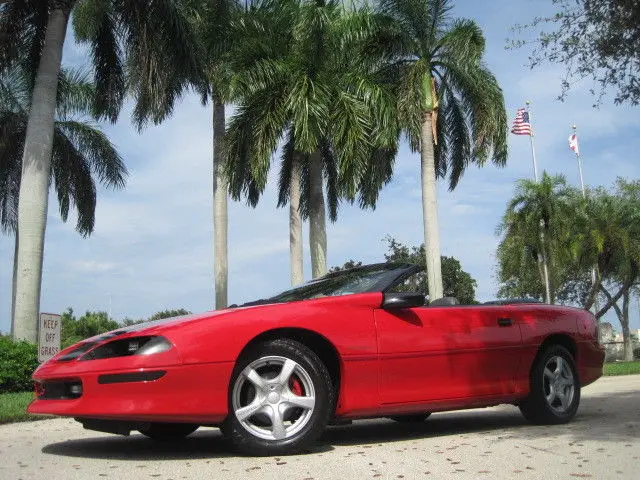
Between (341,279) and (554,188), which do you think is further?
(554,188)

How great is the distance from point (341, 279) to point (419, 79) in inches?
651

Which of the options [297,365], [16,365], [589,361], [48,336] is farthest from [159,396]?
[16,365]

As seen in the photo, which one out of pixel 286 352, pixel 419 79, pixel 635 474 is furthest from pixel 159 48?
pixel 635 474

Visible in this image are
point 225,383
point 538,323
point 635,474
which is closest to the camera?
point 635,474

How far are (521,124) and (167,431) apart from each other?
1400 inches

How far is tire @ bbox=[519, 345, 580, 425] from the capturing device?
21.5 ft

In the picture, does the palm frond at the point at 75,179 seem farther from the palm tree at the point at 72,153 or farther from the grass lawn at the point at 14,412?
the grass lawn at the point at 14,412

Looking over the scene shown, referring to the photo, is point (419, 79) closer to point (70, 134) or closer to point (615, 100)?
point (70, 134)

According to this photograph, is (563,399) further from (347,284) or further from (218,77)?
(218,77)

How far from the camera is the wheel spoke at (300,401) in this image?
512 centimetres

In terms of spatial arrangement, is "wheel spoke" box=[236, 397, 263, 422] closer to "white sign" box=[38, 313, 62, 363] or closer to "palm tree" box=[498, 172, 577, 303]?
"white sign" box=[38, 313, 62, 363]

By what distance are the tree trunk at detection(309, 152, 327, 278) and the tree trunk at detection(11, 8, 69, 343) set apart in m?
8.10

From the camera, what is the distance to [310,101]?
64.1 feet

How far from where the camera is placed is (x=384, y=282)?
5.84m
